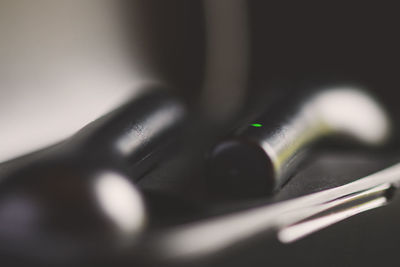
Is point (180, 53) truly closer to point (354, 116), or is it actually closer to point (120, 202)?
point (354, 116)

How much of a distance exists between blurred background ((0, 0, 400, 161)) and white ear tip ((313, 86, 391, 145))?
75 mm

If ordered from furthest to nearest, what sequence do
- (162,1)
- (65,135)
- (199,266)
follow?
(162,1) < (65,135) < (199,266)

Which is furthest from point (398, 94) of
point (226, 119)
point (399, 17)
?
point (226, 119)

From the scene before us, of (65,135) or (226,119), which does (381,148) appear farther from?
(65,135)

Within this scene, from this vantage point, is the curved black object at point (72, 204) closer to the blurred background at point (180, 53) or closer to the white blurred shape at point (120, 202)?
the white blurred shape at point (120, 202)

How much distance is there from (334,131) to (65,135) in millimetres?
239

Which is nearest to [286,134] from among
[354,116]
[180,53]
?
[354,116]

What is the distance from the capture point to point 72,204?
341mm

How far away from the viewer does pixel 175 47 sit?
2.12 feet

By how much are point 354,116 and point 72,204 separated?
1.01 ft

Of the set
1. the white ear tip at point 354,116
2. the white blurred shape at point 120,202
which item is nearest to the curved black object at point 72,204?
the white blurred shape at point 120,202

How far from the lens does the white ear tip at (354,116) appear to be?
0.55 metres

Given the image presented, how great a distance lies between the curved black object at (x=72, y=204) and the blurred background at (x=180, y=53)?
0.11m

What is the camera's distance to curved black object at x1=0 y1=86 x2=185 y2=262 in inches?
13.1
